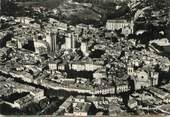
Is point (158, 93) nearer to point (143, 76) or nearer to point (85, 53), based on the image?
point (143, 76)

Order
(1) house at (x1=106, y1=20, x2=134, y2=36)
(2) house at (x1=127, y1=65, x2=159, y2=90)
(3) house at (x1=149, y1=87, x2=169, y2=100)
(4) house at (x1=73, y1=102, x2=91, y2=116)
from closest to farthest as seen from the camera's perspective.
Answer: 1. (4) house at (x1=73, y1=102, x2=91, y2=116)
2. (3) house at (x1=149, y1=87, x2=169, y2=100)
3. (2) house at (x1=127, y1=65, x2=159, y2=90)
4. (1) house at (x1=106, y1=20, x2=134, y2=36)

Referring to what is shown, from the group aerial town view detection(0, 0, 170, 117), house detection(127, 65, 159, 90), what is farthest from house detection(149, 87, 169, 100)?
house detection(127, 65, 159, 90)

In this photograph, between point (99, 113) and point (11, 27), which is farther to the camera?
point (11, 27)

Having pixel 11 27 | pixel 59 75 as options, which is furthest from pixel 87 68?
pixel 11 27

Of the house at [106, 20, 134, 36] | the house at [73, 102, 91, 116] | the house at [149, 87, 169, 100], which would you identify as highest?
the house at [106, 20, 134, 36]

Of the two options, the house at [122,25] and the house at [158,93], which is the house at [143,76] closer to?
the house at [158,93]

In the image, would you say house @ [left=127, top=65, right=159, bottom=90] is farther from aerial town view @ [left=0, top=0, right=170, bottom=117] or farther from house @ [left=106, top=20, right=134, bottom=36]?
house @ [left=106, top=20, right=134, bottom=36]

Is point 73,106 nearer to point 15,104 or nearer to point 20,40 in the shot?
point 15,104

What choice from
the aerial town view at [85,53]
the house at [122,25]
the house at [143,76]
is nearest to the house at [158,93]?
the aerial town view at [85,53]

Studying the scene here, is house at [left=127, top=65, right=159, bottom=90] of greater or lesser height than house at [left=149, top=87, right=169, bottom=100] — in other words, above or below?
above
